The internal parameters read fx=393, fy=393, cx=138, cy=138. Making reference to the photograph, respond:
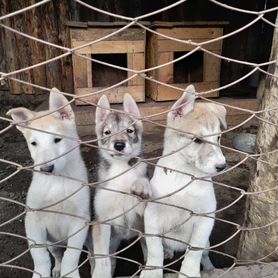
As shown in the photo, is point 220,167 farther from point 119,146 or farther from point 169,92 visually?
point 169,92

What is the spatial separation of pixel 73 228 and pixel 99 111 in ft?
2.94

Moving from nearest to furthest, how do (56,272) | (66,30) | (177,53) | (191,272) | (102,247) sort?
(191,272) → (102,247) → (56,272) → (177,53) → (66,30)

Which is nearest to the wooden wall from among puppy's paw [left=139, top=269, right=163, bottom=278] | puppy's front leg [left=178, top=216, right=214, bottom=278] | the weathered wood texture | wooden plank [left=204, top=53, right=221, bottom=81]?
the weathered wood texture

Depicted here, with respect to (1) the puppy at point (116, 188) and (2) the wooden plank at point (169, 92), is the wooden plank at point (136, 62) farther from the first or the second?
(1) the puppy at point (116, 188)

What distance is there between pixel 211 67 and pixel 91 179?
254cm

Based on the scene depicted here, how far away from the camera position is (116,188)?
2520 millimetres

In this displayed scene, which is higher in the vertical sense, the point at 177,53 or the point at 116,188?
the point at 177,53

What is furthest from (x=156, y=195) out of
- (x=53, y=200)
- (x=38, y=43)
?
(x=38, y=43)

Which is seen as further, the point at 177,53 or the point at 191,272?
the point at 177,53

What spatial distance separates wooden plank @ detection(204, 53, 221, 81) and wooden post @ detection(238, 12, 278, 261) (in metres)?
3.18

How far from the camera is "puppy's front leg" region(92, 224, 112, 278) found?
7.80ft

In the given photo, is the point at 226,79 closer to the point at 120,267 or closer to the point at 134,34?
the point at 134,34

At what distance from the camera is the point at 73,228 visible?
235cm

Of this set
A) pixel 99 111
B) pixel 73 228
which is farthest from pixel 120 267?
pixel 99 111
